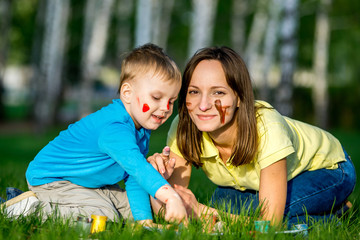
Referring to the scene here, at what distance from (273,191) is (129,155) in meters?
1.02

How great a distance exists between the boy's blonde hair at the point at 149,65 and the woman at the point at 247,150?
23cm

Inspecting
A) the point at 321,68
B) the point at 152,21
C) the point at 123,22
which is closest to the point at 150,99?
the point at 152,21

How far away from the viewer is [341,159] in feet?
12.1

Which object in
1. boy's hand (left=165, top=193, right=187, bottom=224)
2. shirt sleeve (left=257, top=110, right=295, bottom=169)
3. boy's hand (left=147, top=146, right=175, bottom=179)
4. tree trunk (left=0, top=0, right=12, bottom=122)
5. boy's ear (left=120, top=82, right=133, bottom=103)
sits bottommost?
boy's hand (left=165, top=193, right=187, bottom=224)

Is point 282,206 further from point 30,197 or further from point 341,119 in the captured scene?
point 341,119

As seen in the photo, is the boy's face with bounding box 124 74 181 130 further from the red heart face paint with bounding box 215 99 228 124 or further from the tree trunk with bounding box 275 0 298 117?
the tree trunk with bounding box 275 0 298 117

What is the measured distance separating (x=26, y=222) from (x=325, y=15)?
18676 millimetres

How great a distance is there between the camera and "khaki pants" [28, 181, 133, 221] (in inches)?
119

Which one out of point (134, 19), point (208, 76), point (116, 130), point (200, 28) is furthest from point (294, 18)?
point (134, 19)

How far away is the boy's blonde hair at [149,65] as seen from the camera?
3.03 meters

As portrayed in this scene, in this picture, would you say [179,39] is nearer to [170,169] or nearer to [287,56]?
[287,56]

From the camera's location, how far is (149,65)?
3037 millimetres

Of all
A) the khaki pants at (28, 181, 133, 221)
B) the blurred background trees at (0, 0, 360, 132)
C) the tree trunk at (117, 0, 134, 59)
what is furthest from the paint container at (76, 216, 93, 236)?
the tree trunk at (117, 0, 134, 59)

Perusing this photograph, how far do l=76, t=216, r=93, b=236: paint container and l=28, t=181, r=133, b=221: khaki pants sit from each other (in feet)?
1.02
